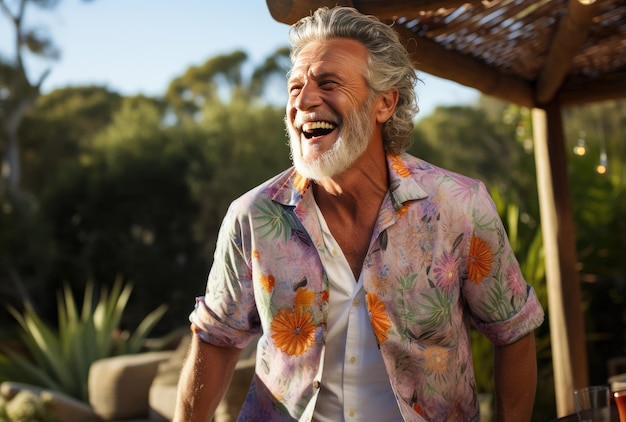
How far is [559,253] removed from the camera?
4.01 metres

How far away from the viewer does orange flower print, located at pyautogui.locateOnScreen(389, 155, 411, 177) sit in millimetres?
1964

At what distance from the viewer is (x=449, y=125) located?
31.1 m

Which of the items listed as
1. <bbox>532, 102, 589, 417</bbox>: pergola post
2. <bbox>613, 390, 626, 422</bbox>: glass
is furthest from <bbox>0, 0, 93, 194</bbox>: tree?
<bbox>613, 390, 626, 422</bbox>: glass

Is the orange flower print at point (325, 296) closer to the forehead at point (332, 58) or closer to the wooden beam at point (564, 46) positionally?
the forehead at point (332, 58)

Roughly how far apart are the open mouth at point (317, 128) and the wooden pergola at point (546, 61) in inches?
13.5

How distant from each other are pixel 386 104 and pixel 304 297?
0.51m

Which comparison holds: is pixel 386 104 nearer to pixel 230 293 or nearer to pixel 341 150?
pixel 341 150

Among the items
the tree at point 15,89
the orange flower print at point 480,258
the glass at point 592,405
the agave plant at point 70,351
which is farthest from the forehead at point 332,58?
the tree at point 15,89

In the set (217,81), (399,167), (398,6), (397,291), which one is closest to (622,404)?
(397,291)

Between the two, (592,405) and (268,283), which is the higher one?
(268,283)

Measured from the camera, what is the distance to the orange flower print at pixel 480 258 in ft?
6.16

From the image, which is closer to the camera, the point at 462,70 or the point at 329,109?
the point at 329,109

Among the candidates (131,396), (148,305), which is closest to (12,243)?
(148,305)

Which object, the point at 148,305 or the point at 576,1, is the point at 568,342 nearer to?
the point at 576,1
